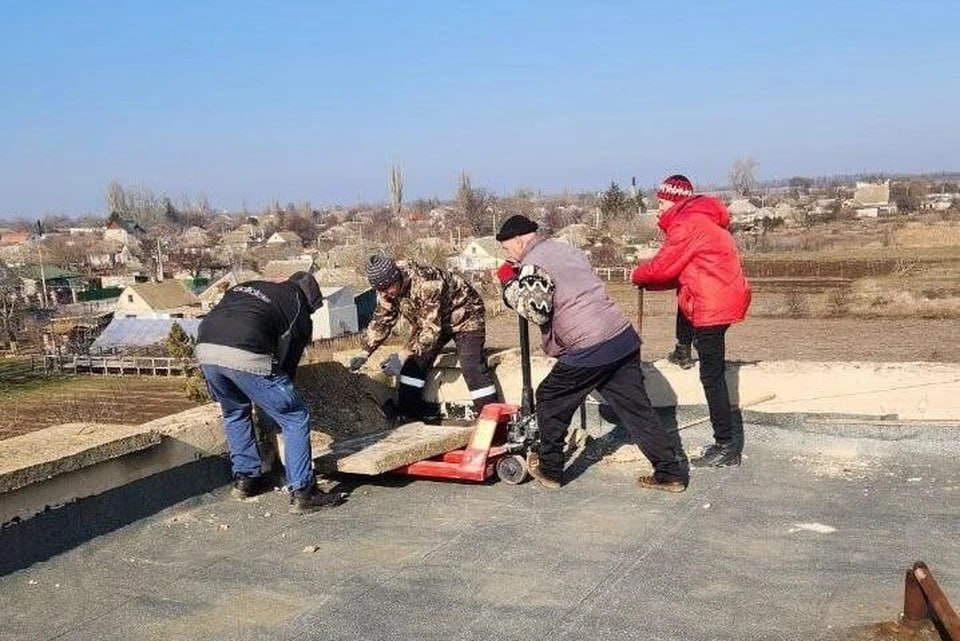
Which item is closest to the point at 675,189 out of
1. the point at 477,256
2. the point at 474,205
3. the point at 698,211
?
the point at 698,211

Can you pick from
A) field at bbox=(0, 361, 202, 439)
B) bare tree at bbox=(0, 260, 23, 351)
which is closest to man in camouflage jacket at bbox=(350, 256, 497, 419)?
field at bbox=(0, 361, 202, 439)

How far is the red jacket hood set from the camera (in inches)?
200

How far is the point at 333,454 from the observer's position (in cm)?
507

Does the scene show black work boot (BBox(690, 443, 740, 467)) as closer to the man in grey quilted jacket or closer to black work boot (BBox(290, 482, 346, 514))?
the man in grey quilted jacket

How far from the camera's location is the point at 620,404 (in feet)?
15.8

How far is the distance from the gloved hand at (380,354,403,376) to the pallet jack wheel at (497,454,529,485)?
1.35 m

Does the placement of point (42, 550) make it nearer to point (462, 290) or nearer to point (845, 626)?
point (462, 290)

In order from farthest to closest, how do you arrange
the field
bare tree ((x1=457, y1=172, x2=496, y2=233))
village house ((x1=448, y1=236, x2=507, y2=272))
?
bare tree ((x1=457, y1=172, x2=496, y2=233)), village house ((x1=448, y1=236, x2=507, y2=272)), the field

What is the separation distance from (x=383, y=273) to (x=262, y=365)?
4.25 feet

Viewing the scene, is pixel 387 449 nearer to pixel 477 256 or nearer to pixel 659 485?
pixel 659 485

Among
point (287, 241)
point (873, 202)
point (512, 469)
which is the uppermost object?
point (512, 469)

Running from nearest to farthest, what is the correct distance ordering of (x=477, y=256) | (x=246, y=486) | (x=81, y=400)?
(x=246, y=486) → (x=81, y=400) → (x=477, y=256)

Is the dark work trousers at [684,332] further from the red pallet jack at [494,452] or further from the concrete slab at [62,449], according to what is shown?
the concrete slab at [62,449]

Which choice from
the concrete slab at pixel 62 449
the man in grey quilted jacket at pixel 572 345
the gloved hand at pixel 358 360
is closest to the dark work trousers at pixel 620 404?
the man in grey quilted jacket at pixel 572 345
